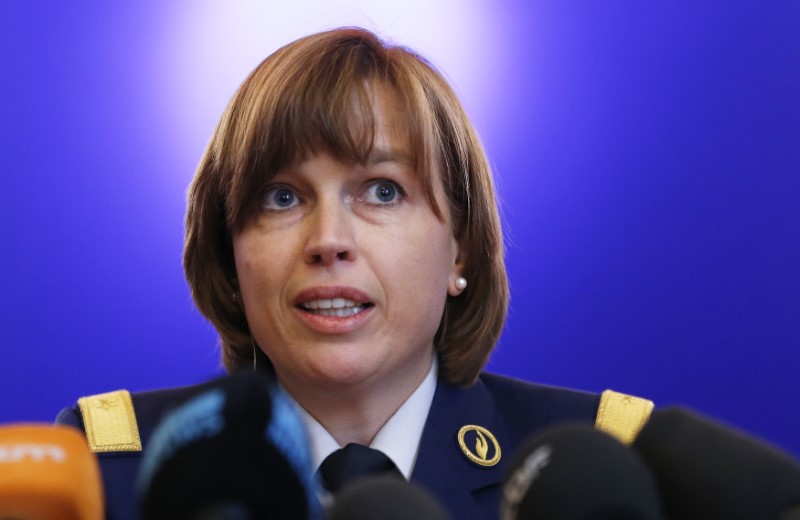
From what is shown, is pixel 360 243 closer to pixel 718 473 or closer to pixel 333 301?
pixel 333 301

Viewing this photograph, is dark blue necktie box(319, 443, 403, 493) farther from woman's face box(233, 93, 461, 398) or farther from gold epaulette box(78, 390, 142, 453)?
gold epaulette box(78, 390, 142, 453)

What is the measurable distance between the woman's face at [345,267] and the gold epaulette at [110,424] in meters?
0.25

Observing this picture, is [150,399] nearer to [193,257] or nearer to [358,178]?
[193,257]

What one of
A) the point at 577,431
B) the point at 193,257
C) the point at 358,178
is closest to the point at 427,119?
the point at 358,178

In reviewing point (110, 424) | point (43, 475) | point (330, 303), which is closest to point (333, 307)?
point (330, 303)

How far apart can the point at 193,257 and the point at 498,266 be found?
16.1 inches

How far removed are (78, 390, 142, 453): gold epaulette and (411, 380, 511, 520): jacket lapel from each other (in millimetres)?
384

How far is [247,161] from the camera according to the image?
111cm

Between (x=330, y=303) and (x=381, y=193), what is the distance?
140 millimetres

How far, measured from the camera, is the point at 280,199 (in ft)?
3.63

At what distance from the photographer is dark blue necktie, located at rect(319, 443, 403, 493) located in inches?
41.3

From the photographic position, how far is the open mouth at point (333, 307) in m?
1.06

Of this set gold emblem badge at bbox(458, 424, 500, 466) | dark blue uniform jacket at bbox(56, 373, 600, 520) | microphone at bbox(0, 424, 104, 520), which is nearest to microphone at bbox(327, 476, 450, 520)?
microphone at bbox(0, 424, 104, 520)

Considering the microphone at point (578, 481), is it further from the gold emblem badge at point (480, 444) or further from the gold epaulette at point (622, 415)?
the gold epaulette at point (622, 415)
